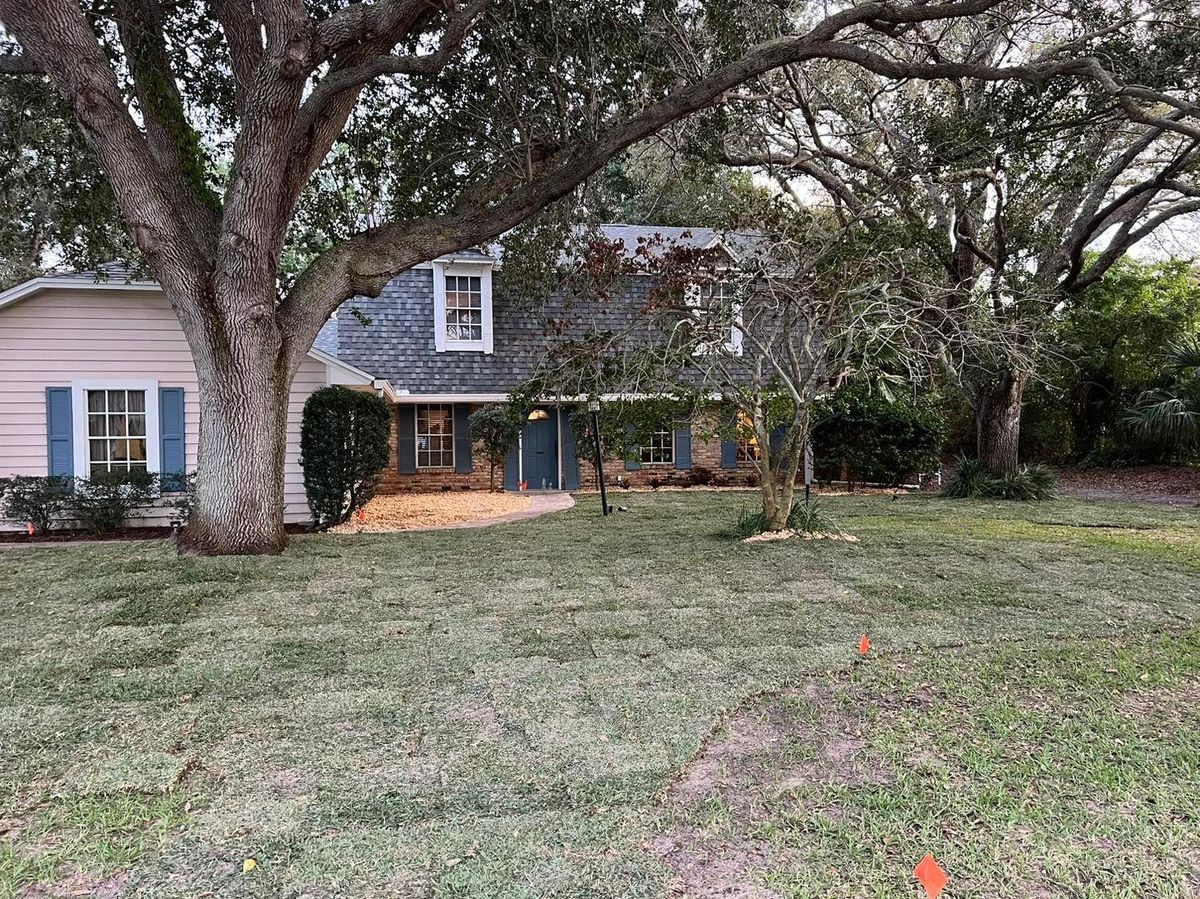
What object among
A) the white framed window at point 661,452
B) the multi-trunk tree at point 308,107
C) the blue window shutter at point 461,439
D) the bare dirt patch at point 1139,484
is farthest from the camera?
the white framed window at point 661,452

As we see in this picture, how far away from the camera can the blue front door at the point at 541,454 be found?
1516cm

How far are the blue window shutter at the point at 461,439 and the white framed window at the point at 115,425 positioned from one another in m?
5.87

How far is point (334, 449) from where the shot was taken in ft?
30.1

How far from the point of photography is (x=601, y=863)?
2.08 m

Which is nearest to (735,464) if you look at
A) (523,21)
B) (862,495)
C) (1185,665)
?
(862,495)

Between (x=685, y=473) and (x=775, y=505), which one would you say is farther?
(x=685, y=473)

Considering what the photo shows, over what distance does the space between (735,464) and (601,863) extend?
1428 centimetres

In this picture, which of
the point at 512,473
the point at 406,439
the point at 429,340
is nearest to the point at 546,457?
the point at 512,473

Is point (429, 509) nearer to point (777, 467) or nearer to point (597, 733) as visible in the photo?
point (777, 467)

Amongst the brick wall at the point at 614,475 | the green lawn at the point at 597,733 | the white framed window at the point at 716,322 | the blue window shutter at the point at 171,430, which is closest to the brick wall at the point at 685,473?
the brick wall at the point at 614,475

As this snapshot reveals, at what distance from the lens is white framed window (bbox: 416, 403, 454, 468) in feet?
48.6

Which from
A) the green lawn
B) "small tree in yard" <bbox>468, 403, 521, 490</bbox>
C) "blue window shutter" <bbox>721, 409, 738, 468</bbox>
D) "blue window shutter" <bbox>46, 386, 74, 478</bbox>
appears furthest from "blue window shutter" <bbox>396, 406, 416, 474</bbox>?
the green lawn

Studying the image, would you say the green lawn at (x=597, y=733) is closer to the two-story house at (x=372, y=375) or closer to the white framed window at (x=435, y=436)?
the two-story house at (x=372, y=375)

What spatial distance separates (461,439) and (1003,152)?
34.3 feet
